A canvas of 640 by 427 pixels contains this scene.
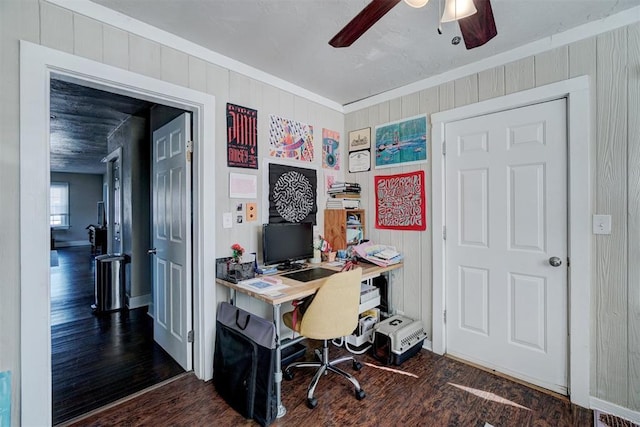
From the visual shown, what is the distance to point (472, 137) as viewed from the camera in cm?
240

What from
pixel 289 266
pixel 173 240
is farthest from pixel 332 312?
pixel 173 240

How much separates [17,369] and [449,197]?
3042mm

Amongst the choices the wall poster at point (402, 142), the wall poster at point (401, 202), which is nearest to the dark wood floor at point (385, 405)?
the wall poster at point (401, 202)

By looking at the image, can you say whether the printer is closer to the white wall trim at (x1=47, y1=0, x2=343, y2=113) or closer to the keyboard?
the keyboard

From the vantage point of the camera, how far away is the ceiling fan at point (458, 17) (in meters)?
1.22

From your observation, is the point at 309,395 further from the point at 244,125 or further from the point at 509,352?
the point at 244,125

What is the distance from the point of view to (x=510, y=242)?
2.24 meters

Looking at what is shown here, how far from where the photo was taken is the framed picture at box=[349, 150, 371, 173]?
3.10 metres

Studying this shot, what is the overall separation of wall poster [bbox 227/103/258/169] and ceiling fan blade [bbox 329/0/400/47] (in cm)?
115

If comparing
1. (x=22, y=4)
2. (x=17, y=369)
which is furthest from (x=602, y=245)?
(x=22, y=4)

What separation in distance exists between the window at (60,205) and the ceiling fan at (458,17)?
11210 millimetres

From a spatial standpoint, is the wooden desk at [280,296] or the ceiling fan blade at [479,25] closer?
the ceiling fan blade at [479,25]

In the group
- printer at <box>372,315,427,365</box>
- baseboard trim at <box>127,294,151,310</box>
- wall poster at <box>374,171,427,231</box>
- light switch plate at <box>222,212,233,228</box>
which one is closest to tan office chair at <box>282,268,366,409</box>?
printer at <box>372,315,427,365</box>

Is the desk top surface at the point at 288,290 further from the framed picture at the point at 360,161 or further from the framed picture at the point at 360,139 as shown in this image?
the framed picture at the point at 360,139
